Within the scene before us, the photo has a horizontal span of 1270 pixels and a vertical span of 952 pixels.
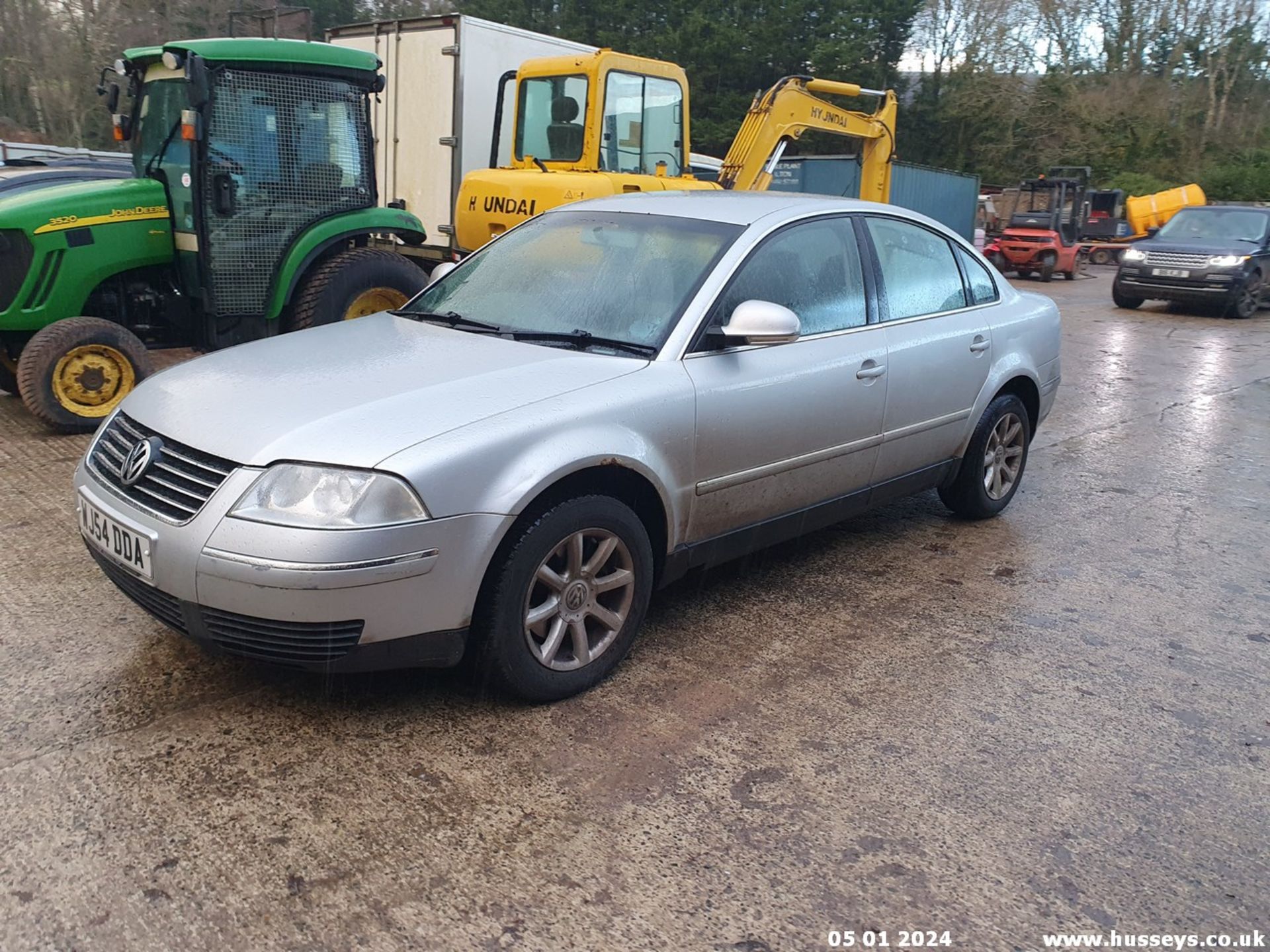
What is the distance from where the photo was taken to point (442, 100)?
11258mm

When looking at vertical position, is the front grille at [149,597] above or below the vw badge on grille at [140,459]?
below

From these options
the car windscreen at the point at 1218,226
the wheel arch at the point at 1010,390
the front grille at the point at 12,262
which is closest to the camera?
the wheel arch at the point at 1010,390

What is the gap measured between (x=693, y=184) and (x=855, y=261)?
5.55m

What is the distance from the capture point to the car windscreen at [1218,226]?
1664cm

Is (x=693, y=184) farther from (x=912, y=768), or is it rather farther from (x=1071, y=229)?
(x=1071, y=229)

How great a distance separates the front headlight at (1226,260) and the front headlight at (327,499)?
640 inches

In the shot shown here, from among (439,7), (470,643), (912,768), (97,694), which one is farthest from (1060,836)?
(439,7)

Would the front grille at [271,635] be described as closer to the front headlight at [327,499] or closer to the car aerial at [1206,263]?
the front headlight at [327,499]

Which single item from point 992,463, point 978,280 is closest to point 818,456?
point 992,463

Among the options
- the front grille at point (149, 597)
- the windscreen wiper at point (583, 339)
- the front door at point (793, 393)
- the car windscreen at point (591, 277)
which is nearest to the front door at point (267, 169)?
the car windscreen at point (591, 277)

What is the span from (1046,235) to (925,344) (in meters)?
18.6

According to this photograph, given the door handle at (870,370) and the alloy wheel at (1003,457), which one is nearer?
the door handle at (870,370)

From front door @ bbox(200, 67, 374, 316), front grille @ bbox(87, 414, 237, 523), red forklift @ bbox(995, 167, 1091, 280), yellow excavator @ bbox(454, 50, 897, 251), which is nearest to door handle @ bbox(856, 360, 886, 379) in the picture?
front grille @ bbox(87, 414, 237, 523)

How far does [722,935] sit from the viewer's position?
247cm
